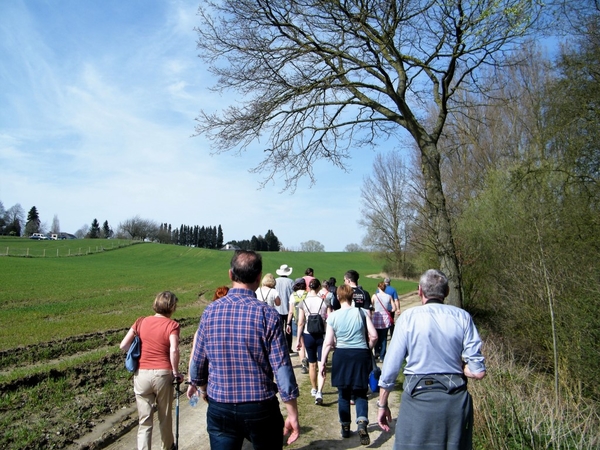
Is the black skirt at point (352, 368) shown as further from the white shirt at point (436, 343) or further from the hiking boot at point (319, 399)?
the white shirt at point (436, 343)

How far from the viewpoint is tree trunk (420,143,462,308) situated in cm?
1059

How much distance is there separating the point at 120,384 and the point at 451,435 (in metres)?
6.28

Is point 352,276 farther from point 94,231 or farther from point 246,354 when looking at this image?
point 94,231

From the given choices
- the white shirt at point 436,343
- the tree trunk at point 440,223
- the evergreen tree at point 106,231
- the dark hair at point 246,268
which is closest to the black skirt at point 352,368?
the white shirt at point 436,343

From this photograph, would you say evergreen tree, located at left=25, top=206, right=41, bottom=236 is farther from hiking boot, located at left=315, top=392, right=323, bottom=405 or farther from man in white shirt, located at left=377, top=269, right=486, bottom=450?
man in white shirt, located at left=377, top=269, right=486, bottom=450

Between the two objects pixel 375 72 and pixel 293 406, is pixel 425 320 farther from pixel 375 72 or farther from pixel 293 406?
pixel 375 72

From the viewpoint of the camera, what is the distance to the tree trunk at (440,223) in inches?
417

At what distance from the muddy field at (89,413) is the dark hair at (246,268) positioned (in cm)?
300

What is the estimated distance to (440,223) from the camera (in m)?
10.7

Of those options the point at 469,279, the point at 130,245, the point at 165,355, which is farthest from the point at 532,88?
the point at 130,245

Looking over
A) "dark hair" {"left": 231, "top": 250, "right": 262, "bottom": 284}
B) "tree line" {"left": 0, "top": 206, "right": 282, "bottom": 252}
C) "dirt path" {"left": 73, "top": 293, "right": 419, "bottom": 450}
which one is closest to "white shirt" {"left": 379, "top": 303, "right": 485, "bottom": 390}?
"dark hair" {"left": 231, "top": 250, "right": 262, "bottom": 284}

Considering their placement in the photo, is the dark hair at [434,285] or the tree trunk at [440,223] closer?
the dark hair at [434,285]

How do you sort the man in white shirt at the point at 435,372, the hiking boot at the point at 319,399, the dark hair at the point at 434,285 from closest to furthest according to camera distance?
the man in white shirt at the point at 435,372, the dark hair at the point at 434,285, the hiking boot at the point at 319,399

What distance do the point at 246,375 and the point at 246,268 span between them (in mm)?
744
